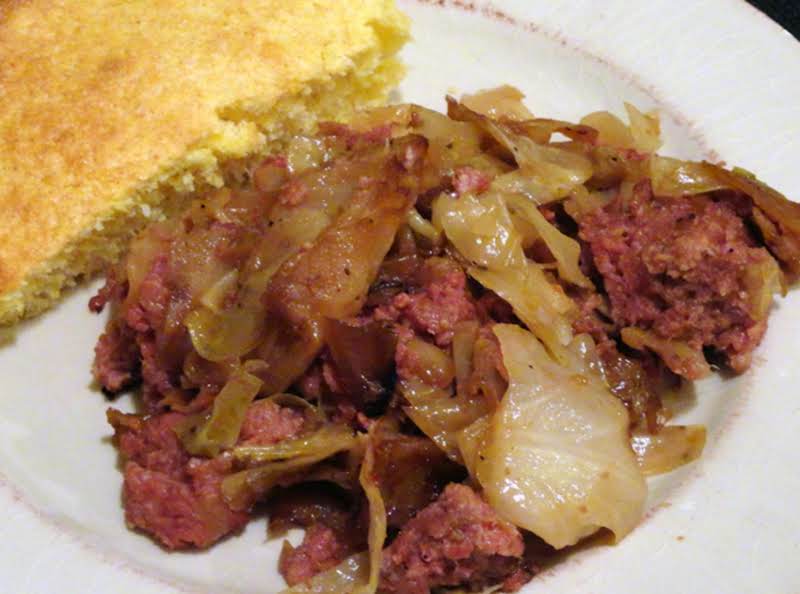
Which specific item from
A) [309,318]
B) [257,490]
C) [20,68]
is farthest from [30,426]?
[20,68]

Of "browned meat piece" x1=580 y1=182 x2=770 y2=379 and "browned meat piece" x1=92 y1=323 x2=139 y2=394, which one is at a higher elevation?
"browned meat piece" x1=580 y1=182 x2=770 y2=379

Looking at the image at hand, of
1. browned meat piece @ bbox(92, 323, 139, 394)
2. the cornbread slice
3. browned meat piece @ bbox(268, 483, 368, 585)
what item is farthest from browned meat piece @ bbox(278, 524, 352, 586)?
the cornbread slice

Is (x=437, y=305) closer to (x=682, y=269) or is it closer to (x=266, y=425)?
(x=266, y=425)

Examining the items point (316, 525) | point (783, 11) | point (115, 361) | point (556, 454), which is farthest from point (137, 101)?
point (783, 11)

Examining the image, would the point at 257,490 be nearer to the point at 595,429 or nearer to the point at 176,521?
the point at 176,521

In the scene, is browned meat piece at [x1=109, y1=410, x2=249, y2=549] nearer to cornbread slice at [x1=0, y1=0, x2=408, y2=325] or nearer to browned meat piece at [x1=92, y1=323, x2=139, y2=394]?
browned meat piece at [x1=92, y1=323, x2=139, y2=394]

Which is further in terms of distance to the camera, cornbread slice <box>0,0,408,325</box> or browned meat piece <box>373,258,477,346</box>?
cornbread slice <box>0,0,408,325</box>
